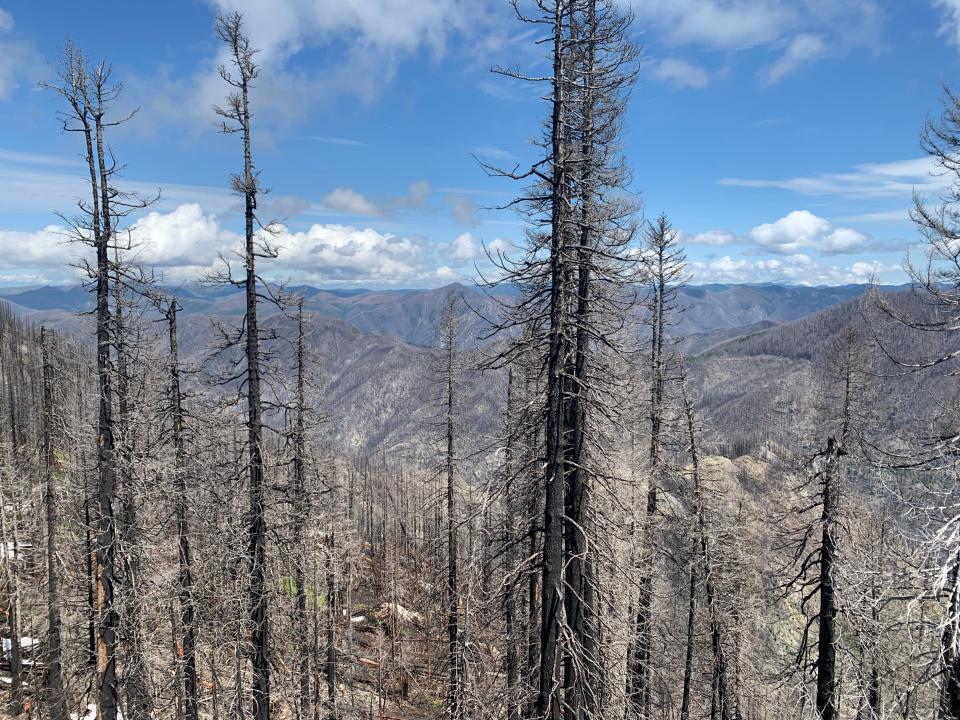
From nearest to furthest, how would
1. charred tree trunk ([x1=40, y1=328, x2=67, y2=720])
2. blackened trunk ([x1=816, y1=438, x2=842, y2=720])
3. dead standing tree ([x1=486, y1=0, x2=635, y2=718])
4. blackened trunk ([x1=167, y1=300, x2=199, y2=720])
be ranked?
dead standing tree ([x1=486, y1=0, x2=635, y2=718]) → blackened trunk ([x1=816, y1=438, x2=842, y2=720]) → blackened trunk ([x1=167, y1=300, x2=199, y2=720]) → charred tree trunk ([x1=40, y1=328, x2=67, y2=720])

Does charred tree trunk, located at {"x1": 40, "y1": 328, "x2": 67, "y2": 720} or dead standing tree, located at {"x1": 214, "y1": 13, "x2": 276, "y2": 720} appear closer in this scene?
dead standing tree, located at {"x1": 214, "y1": 13, "x2": 276, "y2": 720}

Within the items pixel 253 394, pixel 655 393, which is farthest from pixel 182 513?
pixel 655 393

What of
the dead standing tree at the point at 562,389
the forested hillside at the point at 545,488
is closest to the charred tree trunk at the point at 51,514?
the forested hillside at the point at 545,488

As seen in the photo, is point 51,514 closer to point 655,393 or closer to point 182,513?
point 182,513

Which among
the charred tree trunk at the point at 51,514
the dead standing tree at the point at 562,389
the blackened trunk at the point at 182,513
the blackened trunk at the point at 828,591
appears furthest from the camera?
the charred tree trunk at the point at 51,514

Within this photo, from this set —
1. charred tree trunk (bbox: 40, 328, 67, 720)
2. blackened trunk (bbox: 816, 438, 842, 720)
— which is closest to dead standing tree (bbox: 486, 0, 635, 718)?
blackened trunk (bbox: 816, 438, 842, 720)

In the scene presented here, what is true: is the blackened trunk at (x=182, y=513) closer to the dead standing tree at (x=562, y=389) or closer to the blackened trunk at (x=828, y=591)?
the dead standing tree at (x=562, y=389)

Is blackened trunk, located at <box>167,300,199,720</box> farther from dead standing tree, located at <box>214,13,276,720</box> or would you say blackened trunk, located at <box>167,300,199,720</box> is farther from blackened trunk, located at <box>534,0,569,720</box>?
blackened trunk, located at <box>534,0,569,720</box>

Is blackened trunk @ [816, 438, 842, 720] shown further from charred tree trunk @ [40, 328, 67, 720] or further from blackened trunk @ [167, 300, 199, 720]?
charred tree trunk @ [40, 328, 67, 720]

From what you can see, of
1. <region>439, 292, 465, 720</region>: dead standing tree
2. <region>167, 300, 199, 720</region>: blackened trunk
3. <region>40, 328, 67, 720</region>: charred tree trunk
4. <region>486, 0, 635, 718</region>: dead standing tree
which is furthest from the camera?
<region>439, 292, 465, 720</region>: dead standing tree

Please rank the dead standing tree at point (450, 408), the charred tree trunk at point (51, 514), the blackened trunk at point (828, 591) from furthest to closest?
the dead standing tree at point (450, 408) < the charred tree trunk at point (51, 514) < the blackened trunk at point (828, 591)

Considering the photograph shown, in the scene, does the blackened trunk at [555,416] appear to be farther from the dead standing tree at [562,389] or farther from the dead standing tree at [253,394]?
the dead standing tree at [253,394]

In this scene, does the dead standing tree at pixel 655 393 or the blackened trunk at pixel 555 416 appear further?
the dead standing tree at pixel 655 393

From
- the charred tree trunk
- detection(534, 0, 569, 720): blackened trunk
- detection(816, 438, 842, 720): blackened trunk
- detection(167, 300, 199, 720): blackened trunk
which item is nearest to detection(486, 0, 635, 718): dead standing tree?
detection(534, 0, 569, 720): blackened trunk
